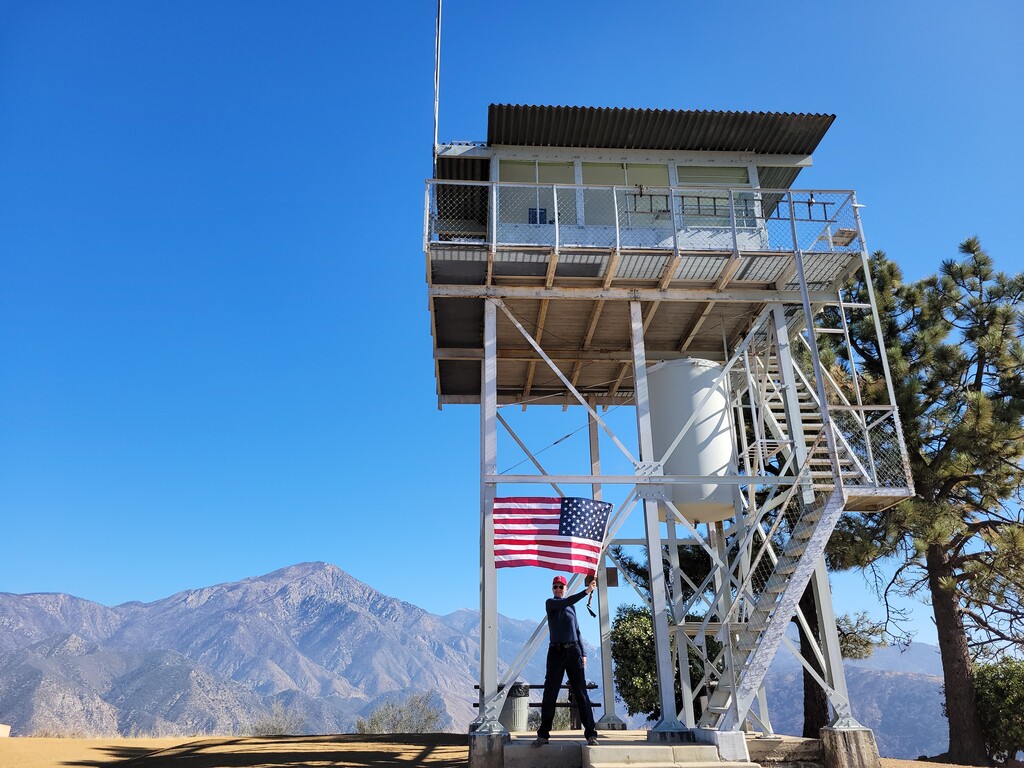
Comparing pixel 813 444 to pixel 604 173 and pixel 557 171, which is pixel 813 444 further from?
pixel 557 171

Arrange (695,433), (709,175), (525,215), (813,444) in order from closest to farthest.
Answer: (813,444) < (695,433) < (525,215) < (709,175)

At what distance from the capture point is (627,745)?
11.0 meters

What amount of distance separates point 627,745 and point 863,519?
1227 centimetres

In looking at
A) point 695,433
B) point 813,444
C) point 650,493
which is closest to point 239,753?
point 650,493

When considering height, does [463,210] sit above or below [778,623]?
above

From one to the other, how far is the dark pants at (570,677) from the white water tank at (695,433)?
485cm

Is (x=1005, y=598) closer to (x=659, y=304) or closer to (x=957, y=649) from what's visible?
(x=957, y=649)

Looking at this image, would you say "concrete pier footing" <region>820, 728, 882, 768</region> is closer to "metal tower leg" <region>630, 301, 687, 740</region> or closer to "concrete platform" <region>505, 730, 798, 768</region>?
"concrete platform" <region>505, 730, 798, 768</region>

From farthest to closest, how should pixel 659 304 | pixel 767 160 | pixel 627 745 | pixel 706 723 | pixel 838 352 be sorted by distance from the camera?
pixel 838 352
pixel 767 160
pixel 659 304
pixel 706 723
pixel 627 745

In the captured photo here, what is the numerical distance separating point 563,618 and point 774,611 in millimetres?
3432

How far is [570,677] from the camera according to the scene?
445 inches

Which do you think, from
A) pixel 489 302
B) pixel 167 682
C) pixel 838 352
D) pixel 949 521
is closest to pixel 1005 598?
pixel 949 521

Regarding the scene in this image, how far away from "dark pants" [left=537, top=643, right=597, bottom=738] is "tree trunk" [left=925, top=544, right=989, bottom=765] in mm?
13058

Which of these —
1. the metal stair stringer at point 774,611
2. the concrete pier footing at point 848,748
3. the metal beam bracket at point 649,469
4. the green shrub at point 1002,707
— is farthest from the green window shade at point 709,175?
the green shrub at point 1002,707
